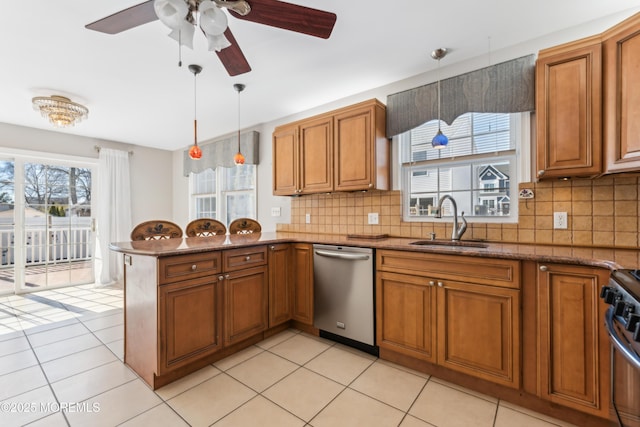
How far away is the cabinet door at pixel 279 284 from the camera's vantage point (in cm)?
252

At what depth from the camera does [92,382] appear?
189cm

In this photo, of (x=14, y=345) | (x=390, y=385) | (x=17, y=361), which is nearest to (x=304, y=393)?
(x=390, y=385)

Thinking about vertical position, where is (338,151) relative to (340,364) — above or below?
above

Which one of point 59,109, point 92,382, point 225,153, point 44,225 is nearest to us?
point 92,382

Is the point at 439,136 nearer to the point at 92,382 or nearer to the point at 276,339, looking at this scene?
the point at 276,339

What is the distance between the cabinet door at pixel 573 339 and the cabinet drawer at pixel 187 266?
2030mm

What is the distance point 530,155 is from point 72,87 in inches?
165

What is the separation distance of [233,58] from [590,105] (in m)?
2.19

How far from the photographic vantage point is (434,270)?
189 centimetres

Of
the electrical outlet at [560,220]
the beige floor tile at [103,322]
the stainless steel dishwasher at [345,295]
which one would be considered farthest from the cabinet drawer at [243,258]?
the electrical outlet at [560,220]

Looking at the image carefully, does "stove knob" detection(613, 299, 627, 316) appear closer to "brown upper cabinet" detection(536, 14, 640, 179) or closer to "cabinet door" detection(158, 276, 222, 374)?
"brown upper cabinet" detection(536, 14, 640, 179)

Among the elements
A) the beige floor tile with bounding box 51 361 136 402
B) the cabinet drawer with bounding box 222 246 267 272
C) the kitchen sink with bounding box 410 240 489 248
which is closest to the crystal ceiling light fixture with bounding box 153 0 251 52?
the cabinet drawer with bounding box 222 246 267 272

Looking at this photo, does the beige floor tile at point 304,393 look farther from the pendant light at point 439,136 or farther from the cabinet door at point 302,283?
the pendant light at point 439,136

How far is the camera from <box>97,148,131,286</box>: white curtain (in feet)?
15.1
